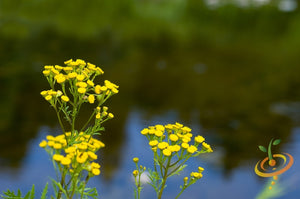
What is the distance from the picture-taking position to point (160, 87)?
31.7 ft

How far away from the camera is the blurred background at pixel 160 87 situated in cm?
554

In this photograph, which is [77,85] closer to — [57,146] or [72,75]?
[72,75]

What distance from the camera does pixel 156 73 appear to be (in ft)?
35.4

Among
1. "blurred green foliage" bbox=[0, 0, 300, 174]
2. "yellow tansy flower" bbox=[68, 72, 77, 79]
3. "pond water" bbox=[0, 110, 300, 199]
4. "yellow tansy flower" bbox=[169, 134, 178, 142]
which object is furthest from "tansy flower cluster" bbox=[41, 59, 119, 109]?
"blurred green foliage" bbox=[0, 0, 300, 174]

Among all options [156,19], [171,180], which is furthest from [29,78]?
[156,19]

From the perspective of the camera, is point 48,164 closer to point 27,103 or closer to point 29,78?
point 27,103

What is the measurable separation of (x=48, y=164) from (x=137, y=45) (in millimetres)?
8867

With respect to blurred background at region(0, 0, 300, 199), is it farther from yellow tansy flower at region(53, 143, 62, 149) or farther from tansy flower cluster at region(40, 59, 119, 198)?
yellow tansy flower at region(53, 143, 62, 149)

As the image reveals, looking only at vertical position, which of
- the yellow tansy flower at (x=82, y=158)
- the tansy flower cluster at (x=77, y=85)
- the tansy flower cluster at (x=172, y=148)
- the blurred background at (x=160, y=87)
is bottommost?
the yellow tansy flower at (x=82, y=158)

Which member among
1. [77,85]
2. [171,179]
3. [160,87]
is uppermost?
[160,87]

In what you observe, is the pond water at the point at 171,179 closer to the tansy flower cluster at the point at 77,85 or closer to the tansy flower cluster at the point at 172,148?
the tansy flower cluster at the point at 172,148

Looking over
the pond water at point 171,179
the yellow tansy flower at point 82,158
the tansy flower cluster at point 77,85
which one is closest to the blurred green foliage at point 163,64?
the pond water at point 171,179

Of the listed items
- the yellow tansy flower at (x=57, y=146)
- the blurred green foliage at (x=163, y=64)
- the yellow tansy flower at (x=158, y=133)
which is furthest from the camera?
the blurred green foliage at (x=163, y=64)

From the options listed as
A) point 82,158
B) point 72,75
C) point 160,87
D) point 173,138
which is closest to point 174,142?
point 173,138
